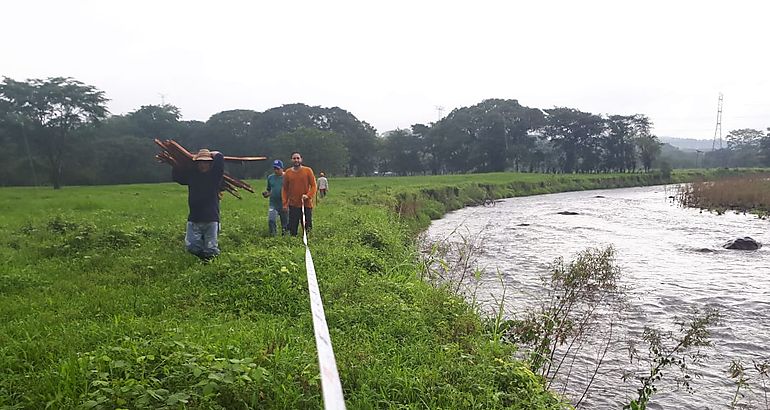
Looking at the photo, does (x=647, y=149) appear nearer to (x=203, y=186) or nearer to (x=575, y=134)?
(x=575, y=134)

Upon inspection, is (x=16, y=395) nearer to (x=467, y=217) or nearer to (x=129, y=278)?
(x=129, y=278)

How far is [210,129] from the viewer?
66.1 m

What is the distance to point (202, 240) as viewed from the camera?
28.8 ft

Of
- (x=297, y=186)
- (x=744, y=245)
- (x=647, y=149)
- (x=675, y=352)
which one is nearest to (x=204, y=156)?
(x=297, y=186)

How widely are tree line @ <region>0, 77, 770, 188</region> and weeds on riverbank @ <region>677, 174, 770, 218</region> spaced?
111 ft

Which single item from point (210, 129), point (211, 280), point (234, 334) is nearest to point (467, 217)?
point (211, 280)

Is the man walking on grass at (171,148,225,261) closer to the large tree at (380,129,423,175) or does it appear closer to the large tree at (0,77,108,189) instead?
the large tree at (0,77,108,189)

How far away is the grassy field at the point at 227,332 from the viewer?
13.7 ft

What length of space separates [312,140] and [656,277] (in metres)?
45.2

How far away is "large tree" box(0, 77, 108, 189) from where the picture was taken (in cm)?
4119

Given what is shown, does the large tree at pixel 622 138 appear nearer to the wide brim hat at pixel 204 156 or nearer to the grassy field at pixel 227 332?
the grassy field at pixel 227 332

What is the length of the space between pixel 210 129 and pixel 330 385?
68.0 m

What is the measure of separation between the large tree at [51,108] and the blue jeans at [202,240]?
3875 centimetres

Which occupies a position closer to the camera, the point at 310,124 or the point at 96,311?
the point at 96,311
